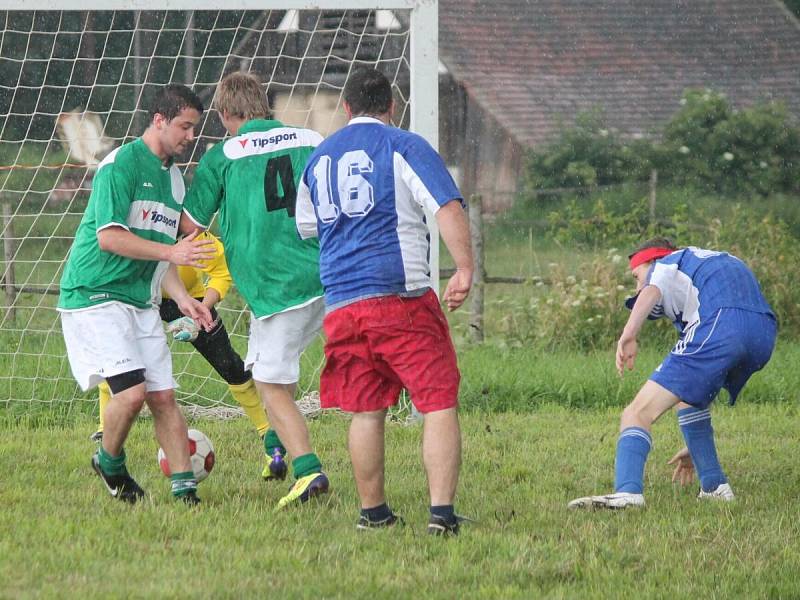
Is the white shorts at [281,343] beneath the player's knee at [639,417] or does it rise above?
above

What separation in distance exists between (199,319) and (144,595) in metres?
1.71

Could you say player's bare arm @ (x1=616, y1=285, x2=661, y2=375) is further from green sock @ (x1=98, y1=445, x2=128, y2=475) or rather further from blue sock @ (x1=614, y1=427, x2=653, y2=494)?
green sock @ (x1=98, y1=445, x2=128, y2=475)

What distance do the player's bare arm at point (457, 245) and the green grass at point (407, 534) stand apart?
34.8 inches

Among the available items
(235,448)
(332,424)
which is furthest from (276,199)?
(332,424)

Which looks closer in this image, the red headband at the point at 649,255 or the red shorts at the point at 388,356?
the red shorts at the point at 388,356

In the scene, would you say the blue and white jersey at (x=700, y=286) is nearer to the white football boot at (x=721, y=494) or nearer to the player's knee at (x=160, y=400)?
the white football boot at (x=721, y=494)

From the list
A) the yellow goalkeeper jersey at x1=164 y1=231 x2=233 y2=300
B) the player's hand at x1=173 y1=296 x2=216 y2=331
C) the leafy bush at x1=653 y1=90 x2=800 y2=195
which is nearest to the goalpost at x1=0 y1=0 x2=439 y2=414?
the yellow goalkeeper jersey at x1=164 y1=231 x2=233 y2=300

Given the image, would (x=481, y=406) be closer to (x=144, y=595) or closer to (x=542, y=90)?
(x=144, y=595)

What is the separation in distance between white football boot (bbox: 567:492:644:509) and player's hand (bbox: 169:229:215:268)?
1.79 meters

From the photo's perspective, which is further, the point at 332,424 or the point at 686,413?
the point at 332,424

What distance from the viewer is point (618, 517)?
17.2 ft

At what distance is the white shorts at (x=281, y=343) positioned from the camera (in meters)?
5.72

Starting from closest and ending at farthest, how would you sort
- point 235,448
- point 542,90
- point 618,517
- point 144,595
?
point 144,595 < point 618,517 < point 235,448 < point 542,90

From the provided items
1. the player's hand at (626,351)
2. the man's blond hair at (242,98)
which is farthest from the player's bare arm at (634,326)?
the man's blond hair at (242,98)
